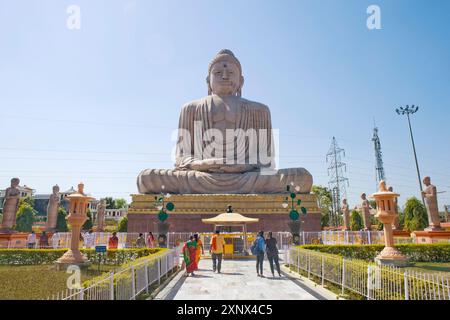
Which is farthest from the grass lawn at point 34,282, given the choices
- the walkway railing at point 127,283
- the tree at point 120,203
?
the tree at point 120,203

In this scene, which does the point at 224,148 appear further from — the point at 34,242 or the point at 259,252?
the point at 259,252

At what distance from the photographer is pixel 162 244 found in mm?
13797

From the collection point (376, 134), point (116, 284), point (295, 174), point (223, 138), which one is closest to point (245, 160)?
point (223, 138)

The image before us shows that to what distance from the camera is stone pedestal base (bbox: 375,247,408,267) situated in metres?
9.91

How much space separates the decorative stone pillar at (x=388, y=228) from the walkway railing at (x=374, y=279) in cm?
283

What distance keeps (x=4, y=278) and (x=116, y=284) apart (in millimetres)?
5233

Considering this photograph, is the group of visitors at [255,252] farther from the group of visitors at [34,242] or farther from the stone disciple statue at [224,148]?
the stone disciple statue at [224,148]

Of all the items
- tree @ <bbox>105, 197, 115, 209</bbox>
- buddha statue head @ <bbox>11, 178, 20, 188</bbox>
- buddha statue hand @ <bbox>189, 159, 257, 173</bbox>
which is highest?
tree @ <bbox>105, 197, 115, 209</bbox>

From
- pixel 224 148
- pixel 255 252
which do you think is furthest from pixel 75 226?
pixel 224 148

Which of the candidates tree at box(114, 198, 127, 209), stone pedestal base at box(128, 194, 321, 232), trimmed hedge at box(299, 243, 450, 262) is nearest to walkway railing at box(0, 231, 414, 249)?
stone pedestal base at box(128, 194, 321, 232)

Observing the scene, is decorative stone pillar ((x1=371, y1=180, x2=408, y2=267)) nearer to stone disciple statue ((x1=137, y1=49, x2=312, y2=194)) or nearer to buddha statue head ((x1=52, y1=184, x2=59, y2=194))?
stone disciple statue ((x1=137, y1=49, x2=312, y2=194))

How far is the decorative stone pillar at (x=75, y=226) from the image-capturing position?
994 centimetres

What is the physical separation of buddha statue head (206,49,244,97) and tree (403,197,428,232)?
55.7 feet

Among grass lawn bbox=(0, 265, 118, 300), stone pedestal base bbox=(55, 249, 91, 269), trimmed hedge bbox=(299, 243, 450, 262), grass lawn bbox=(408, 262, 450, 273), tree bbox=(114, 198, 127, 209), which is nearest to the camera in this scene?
grass lawn bbox=(0, 265, 118, 300)
